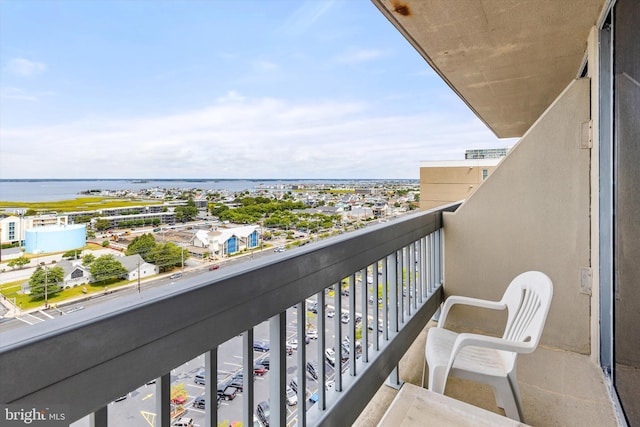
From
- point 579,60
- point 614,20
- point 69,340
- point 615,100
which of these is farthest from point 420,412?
point 579,60

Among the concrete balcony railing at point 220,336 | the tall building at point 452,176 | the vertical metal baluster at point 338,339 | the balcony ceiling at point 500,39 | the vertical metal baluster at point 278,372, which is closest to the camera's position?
the concrete balcony railing at point 220,336

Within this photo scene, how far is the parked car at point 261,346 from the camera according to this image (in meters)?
1.06

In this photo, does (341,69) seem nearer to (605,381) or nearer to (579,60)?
(579,60)

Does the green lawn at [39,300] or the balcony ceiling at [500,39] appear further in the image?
the balcony ceiling at [500,39]

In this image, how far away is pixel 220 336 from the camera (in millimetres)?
875

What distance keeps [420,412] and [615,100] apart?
6.47ft

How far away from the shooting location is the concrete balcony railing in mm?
553

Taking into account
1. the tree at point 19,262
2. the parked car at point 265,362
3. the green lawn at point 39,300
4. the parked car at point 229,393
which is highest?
the tree at point 19,262

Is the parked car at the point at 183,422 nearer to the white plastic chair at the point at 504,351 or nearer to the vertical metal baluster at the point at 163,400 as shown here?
the vertical metal baluster at the point at 163,400

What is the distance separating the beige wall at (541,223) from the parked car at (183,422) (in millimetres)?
2621

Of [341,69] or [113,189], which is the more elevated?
[341,69]

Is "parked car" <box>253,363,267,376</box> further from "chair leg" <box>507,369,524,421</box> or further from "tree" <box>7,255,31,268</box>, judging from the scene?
"chair leg" <box>507,369,524,421</box>

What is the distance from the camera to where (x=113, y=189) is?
99cm

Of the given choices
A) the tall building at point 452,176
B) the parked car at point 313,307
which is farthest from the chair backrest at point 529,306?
the tall building at point 452,176
